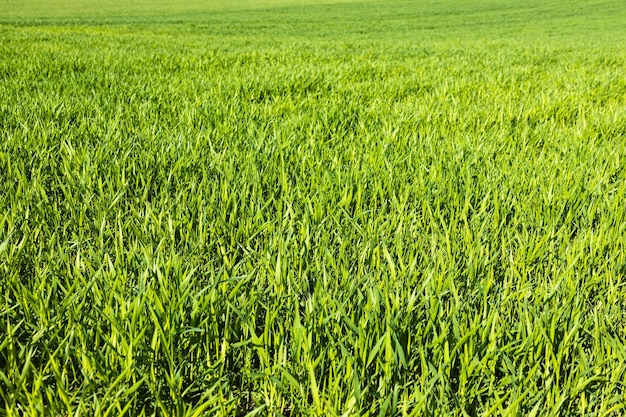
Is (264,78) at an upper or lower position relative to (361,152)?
upper

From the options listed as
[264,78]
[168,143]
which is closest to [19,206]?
[168,143]

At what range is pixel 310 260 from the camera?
4.68 ft

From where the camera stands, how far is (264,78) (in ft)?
15.9

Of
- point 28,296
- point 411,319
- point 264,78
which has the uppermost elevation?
point 264,78

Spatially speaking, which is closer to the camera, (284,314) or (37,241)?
(284,314)

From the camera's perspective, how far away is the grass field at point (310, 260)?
96 cm

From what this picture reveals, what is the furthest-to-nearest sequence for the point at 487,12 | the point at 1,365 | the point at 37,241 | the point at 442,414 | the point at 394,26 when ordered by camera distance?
1. the point at 487,12
2. the point at 394,26
3. the point at 37,241
4. the point at 1,365
5. the point at 442,414

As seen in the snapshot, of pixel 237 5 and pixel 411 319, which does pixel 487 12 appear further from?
pixel 411 319

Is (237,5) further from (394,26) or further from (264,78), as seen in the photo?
(264,78)

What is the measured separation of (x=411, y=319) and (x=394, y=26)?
30.3 metres

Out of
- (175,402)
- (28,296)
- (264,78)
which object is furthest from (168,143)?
(264,78)

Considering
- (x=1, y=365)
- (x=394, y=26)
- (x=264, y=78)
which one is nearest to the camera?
(x=1, y=365)

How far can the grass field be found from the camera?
0.96 metres

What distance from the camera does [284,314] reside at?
119 centimetres
